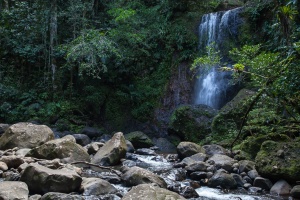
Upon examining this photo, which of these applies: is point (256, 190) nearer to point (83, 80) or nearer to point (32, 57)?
point (83, 80)

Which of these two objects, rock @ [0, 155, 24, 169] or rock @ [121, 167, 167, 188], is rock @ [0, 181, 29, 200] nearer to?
rock @ [0, 155, 24, 169]

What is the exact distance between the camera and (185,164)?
8.93 metres

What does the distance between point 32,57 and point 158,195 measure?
14446mm

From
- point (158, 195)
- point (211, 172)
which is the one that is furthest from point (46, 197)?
point (211, 172)

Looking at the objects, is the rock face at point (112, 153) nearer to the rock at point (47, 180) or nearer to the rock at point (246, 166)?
the rock at point (47, 180)

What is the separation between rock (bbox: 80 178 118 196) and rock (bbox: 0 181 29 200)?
Answer: 3.33ft

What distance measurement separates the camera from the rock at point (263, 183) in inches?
289

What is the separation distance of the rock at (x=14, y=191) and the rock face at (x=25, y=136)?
3660mm

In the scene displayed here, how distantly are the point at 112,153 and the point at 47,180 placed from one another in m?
3.07

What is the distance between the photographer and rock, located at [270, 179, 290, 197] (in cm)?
696

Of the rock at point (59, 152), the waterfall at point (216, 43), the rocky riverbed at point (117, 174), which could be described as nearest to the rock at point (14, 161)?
the rocky riverbed at point (117, 174)

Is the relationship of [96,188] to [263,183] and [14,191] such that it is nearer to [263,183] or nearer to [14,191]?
[14,191]

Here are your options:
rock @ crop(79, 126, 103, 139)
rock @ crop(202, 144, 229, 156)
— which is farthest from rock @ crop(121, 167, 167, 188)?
rock @ crop(79, 126, 103, 139)

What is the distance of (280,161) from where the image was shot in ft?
24.2
